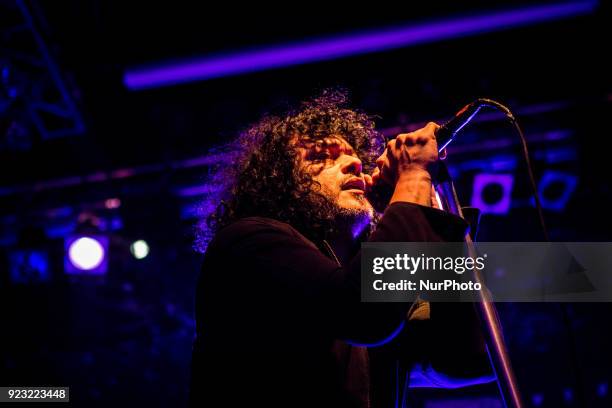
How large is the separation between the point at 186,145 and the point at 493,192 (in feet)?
9.54

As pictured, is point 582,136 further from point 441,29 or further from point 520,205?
point 441,29

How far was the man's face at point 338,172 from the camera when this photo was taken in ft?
6.76

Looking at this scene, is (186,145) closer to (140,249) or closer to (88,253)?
(140,249)

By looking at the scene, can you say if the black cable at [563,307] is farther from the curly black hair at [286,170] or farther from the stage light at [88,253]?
the stage light at [88,253]

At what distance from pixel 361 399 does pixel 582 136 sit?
4024 mm

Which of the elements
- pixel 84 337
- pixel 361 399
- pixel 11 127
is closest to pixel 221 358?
pixel 361 399

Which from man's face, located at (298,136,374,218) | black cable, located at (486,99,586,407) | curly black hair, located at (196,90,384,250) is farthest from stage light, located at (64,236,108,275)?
black cable, located at (486,99,586,407)

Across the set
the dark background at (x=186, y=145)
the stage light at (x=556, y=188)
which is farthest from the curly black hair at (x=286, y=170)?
the stage light at (x=556, y=188)

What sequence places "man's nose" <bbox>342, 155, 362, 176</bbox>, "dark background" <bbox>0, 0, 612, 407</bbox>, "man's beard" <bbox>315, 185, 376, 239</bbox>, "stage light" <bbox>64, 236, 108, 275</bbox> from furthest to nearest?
1. "stage light" <bbox>64, 236, 108, 275</bbox>
2. "dark background" <bbox>0, 0, 612, 407</bbox>
3. "man's nose" <bbox>342, 155, 362, 176</bbox>
4. "man's beard" <bbox>315, 185, 376, 239</bbox>

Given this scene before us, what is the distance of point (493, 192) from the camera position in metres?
4.90

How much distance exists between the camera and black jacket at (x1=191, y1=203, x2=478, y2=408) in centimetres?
137

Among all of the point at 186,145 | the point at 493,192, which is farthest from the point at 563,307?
the point at 186,145

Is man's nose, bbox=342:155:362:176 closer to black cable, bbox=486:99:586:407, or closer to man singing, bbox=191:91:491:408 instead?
man singing, bbox=191:91:491:408

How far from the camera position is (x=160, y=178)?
4.85 metres
